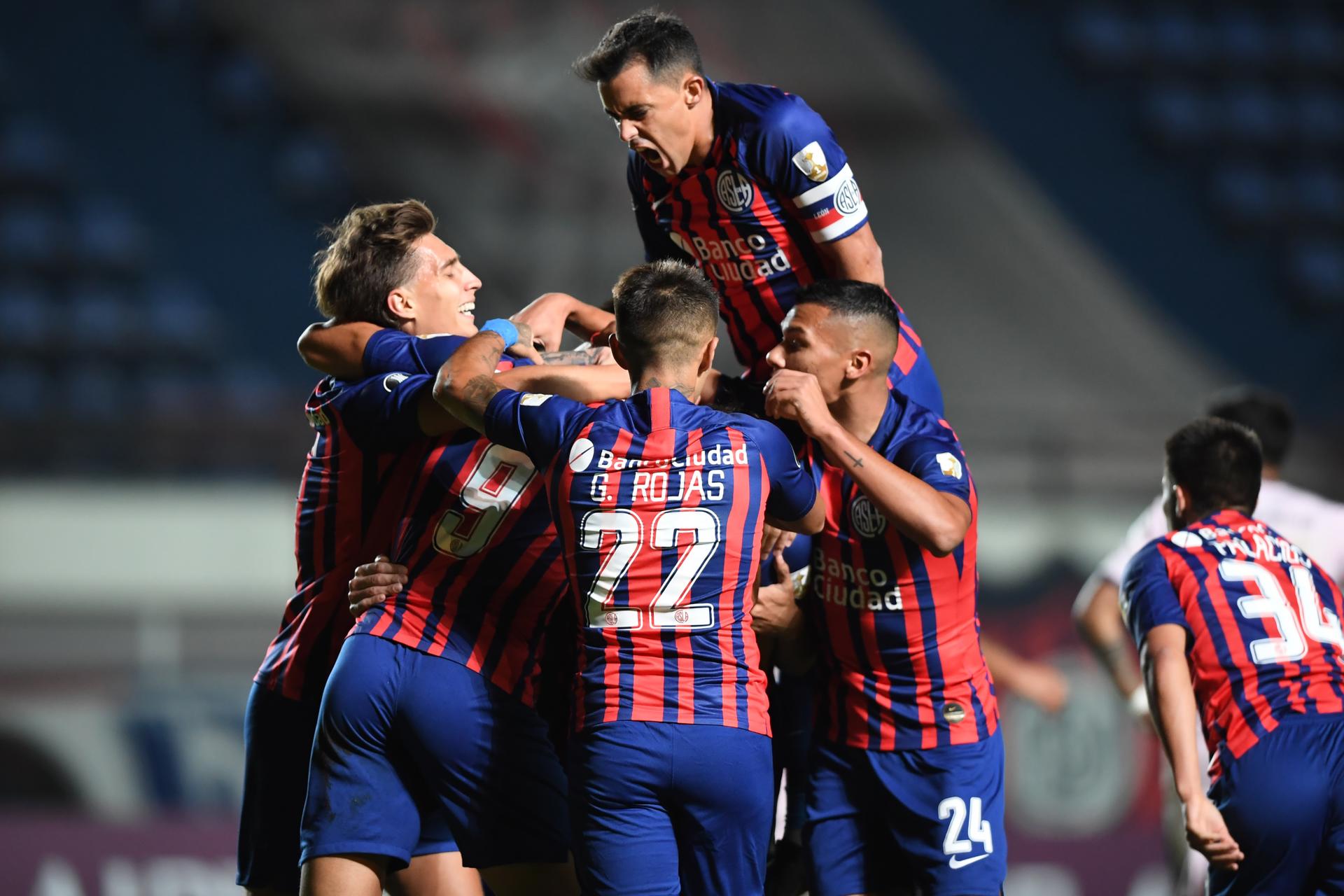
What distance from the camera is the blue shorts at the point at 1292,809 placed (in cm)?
369

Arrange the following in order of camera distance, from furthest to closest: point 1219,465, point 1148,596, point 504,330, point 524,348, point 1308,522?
point 1308,522
point 1219,465
point 1148,596
point 524,348
point 504,330

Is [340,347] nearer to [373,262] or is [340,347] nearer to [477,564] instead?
[373,262]

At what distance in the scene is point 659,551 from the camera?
3016 mm

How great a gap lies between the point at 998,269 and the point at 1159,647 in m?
11.9

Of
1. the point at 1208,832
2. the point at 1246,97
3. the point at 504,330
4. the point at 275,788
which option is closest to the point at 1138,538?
the point at 1208,832

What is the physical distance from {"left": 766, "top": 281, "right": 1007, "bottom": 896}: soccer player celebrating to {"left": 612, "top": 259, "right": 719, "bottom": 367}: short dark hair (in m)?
0.36

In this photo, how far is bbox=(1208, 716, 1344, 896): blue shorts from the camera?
12.1 ft

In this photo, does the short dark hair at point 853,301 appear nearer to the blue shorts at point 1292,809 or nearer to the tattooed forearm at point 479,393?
the tattooed forearm at point 479,393

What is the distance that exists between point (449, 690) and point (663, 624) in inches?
21.5

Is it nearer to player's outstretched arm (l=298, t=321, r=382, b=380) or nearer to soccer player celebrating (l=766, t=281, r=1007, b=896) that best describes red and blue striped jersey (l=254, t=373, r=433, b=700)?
player's outstretched arm (l=298, t=321, r=382, b=380)

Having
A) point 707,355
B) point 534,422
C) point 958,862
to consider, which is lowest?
point 958,862

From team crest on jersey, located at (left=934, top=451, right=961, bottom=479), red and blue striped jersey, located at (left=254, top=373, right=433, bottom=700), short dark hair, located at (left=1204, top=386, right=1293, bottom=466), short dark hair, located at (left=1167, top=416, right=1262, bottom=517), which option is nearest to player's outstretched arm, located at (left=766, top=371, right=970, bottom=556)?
team crest on jersey, located at (left=934, top=451, right=961, bottom=479)

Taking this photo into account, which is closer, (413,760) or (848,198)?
(413,760)

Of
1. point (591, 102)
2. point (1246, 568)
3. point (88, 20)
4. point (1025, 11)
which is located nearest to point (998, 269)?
point (1025, 11)
